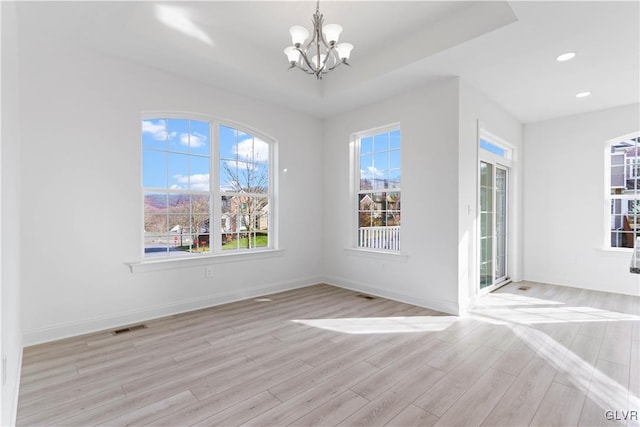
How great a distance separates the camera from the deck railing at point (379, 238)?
466 cm

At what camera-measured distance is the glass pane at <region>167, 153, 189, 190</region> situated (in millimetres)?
3910

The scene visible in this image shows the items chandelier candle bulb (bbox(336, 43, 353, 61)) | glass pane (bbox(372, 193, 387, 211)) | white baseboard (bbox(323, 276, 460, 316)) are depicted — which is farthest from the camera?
glass pane (bbox(372, 193, 387, 211))

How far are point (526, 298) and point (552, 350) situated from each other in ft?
6.24

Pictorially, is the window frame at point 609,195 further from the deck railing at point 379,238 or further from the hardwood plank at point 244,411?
the hardwood plank at point 244,411

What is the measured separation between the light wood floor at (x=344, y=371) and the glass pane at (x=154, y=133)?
2110 mm

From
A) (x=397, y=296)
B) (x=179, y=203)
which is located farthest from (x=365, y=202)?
(x=179, y=203)

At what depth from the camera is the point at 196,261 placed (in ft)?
13.1

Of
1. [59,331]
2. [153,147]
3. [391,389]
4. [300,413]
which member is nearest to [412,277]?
[391,389]

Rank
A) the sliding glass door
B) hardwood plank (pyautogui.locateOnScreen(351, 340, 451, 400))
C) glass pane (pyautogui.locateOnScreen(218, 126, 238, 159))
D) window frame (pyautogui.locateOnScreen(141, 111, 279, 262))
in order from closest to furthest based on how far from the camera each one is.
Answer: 1. hardwood plank (pyautogui.locateOnScreen(351, 340, 451, 400))
2. window frame (pyautogui.locateOnScreen(141, 111, 279, 262))
3. glass pane (pyautogui.locateOnScreen(218, 126, 238, 159))
4. the sliding glass door

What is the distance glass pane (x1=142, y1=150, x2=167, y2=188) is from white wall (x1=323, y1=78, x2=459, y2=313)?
2734mm

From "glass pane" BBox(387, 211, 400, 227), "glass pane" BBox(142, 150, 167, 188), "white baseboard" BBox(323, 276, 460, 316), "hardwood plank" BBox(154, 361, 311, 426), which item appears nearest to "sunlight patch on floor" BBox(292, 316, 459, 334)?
"white baseboard" BBox(323, 276, 460, 316)

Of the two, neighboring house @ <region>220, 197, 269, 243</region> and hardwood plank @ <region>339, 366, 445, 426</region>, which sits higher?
→ neighboring house @ <region>220, 197, 269, 243</region>

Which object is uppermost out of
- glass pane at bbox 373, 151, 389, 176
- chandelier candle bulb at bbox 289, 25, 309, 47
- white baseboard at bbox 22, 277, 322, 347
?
chandelier candle bulb at bbox 289, 25, 309, 47

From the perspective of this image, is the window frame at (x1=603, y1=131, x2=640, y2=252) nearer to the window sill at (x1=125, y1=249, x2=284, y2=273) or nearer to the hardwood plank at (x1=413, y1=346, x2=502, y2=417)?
the hardwood plank at (x1=413, y1=346, x2=502, y2=417)
